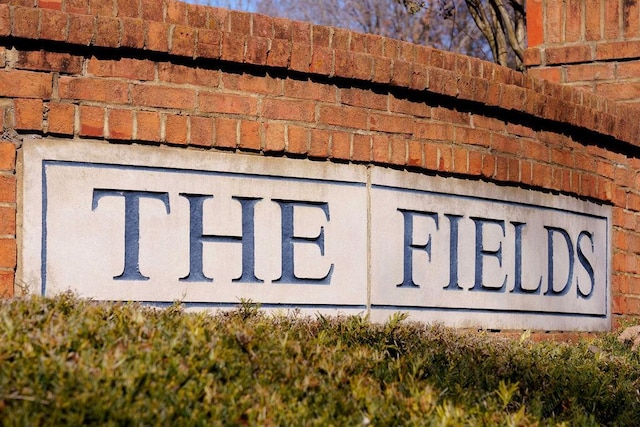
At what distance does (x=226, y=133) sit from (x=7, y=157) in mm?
1047

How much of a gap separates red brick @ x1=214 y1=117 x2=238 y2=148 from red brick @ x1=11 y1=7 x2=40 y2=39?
958 millimetres

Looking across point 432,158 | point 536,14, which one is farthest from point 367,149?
point 536,14

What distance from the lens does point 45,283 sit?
14.8 ft

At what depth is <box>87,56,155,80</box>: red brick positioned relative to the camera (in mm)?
4676

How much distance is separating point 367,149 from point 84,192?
1.53 metres

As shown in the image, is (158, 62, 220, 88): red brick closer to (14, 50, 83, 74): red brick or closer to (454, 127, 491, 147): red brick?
(14, 50, 83, 74): red brick

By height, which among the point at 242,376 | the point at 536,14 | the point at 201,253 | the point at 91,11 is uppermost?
the point at 536,14

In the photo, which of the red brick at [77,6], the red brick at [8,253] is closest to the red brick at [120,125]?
the red brick at [77,6]

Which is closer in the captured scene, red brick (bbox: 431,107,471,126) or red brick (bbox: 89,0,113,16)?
red brick (bbox: 89,0,113,16)

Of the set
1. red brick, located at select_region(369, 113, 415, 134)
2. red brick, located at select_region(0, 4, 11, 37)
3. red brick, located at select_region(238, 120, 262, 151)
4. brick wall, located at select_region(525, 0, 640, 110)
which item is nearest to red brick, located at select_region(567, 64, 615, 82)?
brick wall, located at select_region(525, 0, 640, 110)

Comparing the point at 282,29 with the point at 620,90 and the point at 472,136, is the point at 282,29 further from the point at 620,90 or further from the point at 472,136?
the point at 620,90

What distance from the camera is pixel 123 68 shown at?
15.5 feet

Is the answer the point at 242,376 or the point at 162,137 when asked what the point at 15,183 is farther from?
the point at 242,376

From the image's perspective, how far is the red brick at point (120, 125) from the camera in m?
4.64
